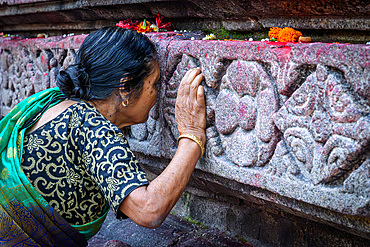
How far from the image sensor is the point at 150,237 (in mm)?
2365

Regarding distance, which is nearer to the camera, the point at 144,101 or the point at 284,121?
the point at 284,121

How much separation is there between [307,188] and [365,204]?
0.23 meters

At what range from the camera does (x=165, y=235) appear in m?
2.38

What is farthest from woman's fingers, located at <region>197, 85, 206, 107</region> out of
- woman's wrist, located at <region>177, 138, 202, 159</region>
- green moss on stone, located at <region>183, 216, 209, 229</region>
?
green moss on stone, located at <region>183, 216, 209, 229</region>

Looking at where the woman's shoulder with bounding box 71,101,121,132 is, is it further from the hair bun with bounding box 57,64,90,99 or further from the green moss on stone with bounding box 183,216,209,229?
the green moss on stone with bounding box 183,216,209,229

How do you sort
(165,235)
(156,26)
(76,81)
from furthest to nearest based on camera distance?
(156,26), (165,235), (76,81)

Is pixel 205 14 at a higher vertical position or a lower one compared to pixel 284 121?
higher

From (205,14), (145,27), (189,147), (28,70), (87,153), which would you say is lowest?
(28,70)

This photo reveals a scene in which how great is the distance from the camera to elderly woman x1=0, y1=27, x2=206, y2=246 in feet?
5.21

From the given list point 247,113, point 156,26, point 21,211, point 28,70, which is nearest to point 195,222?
point 247,113

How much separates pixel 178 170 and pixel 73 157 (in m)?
0.47

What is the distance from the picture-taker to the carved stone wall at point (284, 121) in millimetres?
1365

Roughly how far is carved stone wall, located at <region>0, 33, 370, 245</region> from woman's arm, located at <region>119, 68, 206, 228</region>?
2.2 inches

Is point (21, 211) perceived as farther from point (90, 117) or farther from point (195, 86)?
point (195, 86)
